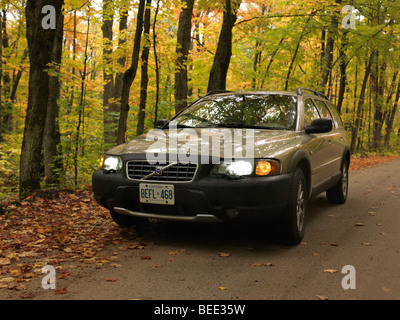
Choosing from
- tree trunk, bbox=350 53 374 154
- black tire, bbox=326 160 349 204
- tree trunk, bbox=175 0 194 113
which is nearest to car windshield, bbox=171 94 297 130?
black tire, bbox=326 160 349 204

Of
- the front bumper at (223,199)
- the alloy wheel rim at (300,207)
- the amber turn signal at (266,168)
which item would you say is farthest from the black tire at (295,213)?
the amber turn signal at (266,168)

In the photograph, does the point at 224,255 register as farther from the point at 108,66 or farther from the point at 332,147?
the point at 108,66

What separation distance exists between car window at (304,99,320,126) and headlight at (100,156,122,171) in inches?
104

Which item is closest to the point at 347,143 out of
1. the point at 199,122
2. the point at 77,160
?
the point at 199,122

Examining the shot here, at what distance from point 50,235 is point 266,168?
2933 mm

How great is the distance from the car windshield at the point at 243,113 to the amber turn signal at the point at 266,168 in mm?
1031

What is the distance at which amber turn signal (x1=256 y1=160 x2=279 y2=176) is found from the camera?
411 centimetres

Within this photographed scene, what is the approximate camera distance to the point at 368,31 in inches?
632

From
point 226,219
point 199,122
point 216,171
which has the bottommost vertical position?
point 226,219

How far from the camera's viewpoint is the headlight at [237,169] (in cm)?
408

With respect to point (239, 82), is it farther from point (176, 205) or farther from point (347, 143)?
point (176, 205)

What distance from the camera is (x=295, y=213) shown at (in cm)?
445

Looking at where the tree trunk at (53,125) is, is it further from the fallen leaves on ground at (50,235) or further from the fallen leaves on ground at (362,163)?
the fallen leaves on ground at (362,163)

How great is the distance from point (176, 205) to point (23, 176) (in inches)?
183
